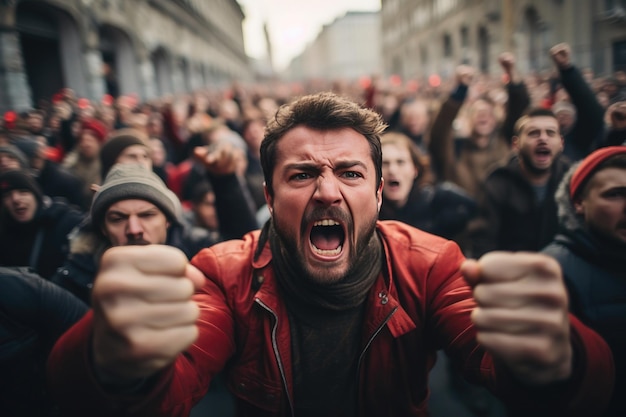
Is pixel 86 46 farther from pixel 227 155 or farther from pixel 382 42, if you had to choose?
pixel 382 42

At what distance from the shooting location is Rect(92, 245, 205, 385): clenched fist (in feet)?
2.81

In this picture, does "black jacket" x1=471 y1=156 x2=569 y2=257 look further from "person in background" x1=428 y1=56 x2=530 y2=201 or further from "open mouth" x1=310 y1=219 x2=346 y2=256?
"open mouth" x1=310 y1=219 x2=346 y2=256

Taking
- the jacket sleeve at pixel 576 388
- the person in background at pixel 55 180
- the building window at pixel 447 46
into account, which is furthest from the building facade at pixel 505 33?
the person in background at pixel 55 180

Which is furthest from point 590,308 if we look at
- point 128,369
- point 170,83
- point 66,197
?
point 170,83

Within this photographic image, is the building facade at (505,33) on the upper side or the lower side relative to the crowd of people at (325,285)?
upper

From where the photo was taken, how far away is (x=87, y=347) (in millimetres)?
968

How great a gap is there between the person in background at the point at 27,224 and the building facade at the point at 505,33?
Result: 1693 centimetres

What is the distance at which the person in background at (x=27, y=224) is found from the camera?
111 inches

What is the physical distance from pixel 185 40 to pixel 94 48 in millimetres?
12833

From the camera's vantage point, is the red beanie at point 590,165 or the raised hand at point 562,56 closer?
the red beanie at point 590,165

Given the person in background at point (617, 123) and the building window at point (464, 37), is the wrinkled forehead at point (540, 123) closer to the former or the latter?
the person in background at point (617, 123)

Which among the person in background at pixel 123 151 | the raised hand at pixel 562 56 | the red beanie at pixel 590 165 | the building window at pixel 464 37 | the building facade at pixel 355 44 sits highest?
the building facade at pixel 355 44

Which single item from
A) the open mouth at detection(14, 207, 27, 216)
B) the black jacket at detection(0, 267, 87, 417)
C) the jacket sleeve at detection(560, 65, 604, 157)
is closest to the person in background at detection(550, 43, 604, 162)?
the jacket sleeve at detection(560, 65, 604, 157)

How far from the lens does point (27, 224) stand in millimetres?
2889
